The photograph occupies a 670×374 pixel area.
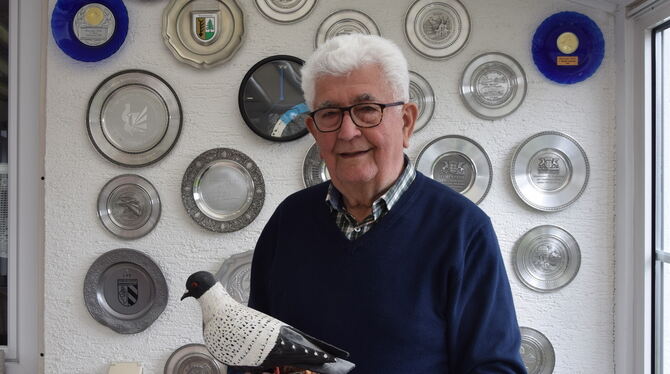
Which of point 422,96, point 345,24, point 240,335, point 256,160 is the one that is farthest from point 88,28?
point 240,335

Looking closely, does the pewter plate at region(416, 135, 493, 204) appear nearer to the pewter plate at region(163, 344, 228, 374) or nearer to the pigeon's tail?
the pewter plate at region(163, 344, 228, 374)

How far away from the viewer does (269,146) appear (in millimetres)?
1820

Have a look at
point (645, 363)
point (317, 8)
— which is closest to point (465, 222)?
point (317, 8)

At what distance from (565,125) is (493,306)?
1.17 m

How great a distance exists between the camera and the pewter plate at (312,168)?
5.95 feet

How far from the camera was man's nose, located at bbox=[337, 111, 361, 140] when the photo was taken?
2.89ft

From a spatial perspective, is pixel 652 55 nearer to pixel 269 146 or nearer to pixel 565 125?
pixel 565 125

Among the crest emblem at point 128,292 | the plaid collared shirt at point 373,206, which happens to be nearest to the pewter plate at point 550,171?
the plaid collared shirt at point 373,206

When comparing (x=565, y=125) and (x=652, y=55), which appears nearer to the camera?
(x=652, y=55)

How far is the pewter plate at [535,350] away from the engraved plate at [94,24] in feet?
5.67

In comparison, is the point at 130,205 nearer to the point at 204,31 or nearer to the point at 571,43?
the point at 204,31

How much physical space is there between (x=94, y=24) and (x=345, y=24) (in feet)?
2.77

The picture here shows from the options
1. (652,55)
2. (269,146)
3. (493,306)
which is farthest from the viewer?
(269,146)

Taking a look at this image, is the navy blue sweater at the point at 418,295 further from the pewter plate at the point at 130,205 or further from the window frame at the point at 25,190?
the window frame at the point at 25,190
